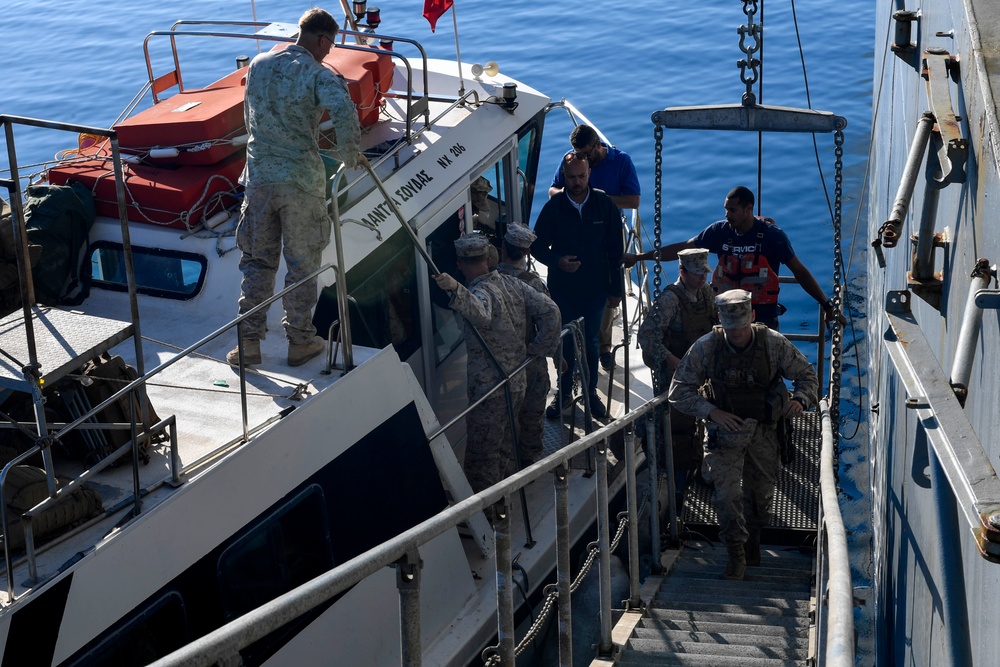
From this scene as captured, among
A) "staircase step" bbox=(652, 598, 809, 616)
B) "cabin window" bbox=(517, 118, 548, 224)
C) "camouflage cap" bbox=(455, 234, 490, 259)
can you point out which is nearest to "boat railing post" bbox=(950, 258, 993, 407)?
"staircase step" bbox=(652, 598, 809, 616)

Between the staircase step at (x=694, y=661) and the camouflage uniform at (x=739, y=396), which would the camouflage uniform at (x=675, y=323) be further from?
the staircase step at (x=694, y=661)

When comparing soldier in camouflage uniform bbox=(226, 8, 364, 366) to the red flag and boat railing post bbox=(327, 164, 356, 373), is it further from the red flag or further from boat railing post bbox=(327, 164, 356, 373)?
the red flag

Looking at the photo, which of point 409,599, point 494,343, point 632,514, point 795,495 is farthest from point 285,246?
point 795,495

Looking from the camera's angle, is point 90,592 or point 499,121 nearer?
point 90,592

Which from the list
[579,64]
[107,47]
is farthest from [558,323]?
[107,47]

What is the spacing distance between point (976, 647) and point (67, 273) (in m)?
5.25

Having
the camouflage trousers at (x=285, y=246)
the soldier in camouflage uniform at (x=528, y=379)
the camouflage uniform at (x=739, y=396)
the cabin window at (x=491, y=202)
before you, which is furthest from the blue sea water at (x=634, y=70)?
the camouflage trousers at (x=285, y=246)

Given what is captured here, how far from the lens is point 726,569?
6.33 m

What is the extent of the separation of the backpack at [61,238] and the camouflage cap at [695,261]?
346cm

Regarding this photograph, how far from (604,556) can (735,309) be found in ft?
5.07

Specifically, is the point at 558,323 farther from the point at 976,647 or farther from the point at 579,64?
the point at 579,64

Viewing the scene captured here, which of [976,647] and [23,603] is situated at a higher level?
[976,647]

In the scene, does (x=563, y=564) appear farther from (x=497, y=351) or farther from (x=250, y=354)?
(x=497, y=351)

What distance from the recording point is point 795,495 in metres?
7.07
